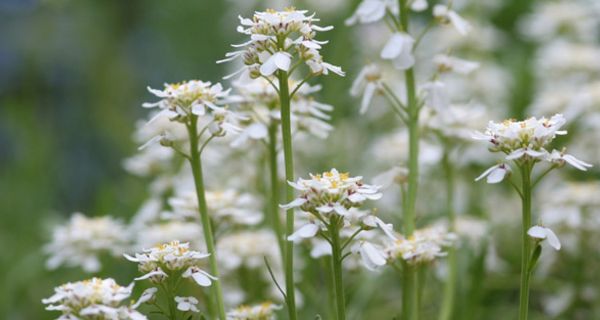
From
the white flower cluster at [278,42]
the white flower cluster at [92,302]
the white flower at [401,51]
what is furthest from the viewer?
the white flower at [401,51]

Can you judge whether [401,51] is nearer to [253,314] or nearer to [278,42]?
[278,42]

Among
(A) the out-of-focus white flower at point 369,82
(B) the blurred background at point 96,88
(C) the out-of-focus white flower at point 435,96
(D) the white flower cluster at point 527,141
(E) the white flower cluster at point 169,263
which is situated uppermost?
(B) the blurred background at point 96,88

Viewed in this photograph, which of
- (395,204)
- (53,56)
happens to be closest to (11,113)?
(53,56)

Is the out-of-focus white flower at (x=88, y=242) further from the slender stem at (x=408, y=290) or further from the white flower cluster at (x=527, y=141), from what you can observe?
the white flower cluster at (x=527, y=141)

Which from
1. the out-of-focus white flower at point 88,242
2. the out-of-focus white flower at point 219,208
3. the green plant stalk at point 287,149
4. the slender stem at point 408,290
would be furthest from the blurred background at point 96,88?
the green plant stalk at point 287,149

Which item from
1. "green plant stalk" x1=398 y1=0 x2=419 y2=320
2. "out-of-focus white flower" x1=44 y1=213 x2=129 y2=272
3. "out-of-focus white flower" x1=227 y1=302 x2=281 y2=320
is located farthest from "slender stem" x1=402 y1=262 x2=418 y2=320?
"out-of-focus white flower" x1=44 y1=213 x2=129 y2=272

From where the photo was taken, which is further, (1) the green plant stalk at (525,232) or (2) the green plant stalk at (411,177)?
(2) the green plant stalk at (411,177)

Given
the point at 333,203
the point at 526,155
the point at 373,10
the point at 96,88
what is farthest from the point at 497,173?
the point at 96,88

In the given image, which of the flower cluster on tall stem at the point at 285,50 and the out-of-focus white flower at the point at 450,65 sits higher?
the out-of-focus white flower at the point at 450,65

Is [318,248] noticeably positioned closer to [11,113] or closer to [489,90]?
[489,90]

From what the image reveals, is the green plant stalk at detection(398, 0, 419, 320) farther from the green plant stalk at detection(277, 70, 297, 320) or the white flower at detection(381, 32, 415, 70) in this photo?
the green plant stalk at detection(277, 70, 297, 320)
